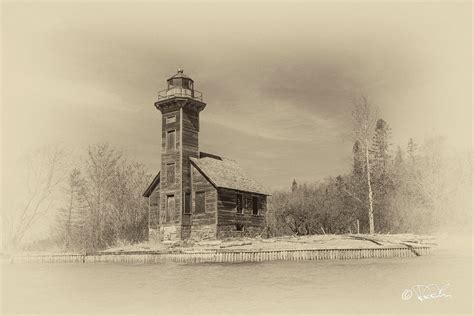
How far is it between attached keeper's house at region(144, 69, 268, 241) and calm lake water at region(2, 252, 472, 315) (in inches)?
459

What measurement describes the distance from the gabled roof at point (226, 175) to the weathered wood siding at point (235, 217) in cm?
47

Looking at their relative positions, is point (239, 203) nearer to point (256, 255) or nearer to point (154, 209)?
point (154, 209)

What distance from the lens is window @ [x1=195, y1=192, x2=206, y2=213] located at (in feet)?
107

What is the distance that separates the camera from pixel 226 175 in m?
34.9

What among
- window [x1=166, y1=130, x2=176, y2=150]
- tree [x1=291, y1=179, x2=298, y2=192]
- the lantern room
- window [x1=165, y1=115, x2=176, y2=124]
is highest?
the lantern room

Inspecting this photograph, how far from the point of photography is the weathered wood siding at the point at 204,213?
105 feet

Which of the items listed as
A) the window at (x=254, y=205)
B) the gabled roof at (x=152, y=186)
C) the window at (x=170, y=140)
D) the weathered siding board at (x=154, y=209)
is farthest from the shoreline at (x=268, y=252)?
the window at (x=170, y=140)

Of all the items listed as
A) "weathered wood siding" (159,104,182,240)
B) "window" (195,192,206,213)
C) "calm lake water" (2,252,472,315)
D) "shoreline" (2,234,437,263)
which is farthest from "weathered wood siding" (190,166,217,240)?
"calm lake water" (2,252,472,315)

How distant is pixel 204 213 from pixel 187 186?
2432mm

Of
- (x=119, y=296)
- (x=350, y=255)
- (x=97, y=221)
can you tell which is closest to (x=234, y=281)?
(x=119, y=296)

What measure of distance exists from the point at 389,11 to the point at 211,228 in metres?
21.0

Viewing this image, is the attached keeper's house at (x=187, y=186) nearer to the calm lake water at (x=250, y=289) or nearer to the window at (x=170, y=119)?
the window at (x=170, y=119)

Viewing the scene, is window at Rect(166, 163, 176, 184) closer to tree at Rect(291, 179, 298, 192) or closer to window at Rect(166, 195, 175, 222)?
window at Rect(166, 195, 175, 222)

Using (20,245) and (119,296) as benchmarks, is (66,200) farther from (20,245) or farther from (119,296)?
(119,296)
